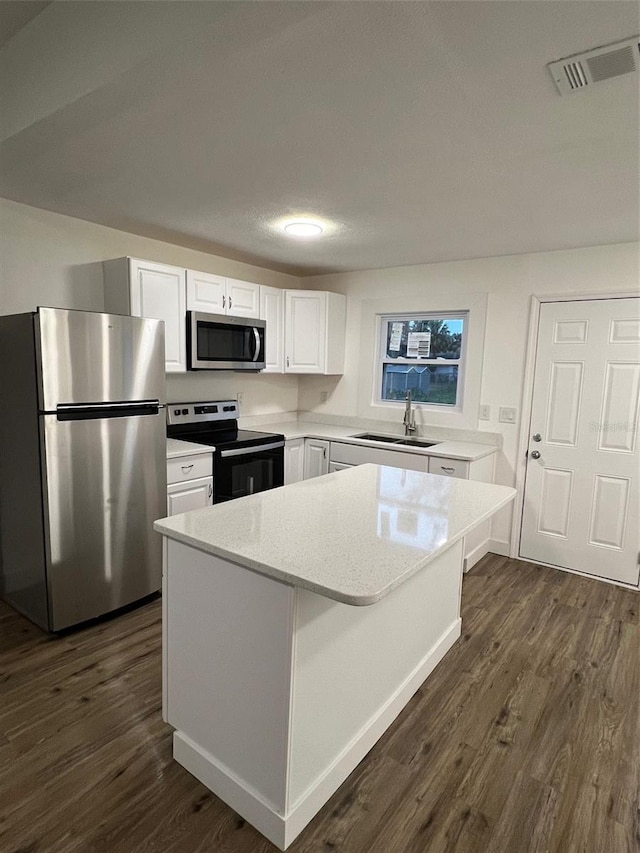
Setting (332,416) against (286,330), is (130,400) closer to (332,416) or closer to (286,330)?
(286,330)

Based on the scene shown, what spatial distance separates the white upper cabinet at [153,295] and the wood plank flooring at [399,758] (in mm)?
1836

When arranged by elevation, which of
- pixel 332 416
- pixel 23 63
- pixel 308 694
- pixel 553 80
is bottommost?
pixel 308 694

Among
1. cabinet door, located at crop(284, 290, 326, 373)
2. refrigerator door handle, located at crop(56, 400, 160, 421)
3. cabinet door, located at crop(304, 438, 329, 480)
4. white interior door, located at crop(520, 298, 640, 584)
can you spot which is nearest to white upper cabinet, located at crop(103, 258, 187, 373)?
refrigerator door handle, located at crop(56, 400, 160, 421)

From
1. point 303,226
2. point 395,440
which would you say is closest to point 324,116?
point 303,226

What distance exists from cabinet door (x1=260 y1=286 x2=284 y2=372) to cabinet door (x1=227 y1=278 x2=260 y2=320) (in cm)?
7

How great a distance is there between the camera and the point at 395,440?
4.20 m

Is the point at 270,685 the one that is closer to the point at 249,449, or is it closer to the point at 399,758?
the point at 399,758

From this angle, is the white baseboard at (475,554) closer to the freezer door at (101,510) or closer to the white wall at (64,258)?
the freezer door at (101,510)

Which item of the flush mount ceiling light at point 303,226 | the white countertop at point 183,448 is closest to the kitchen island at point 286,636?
the white countertop at point 183,448

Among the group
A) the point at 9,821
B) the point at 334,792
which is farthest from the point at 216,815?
the point at 9,821

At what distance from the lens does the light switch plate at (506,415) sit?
3.76 m

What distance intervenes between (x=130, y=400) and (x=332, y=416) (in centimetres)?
243

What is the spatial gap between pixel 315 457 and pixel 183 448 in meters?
1.33

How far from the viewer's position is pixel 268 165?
83.5 inches
